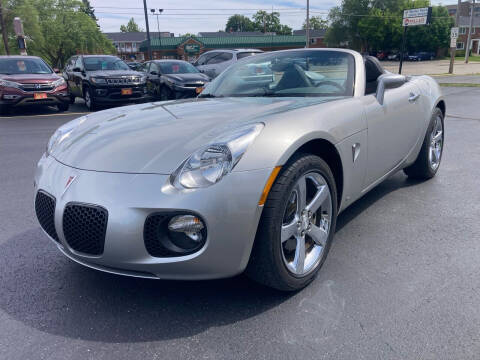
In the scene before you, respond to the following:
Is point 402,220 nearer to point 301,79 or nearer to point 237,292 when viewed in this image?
point 301,79

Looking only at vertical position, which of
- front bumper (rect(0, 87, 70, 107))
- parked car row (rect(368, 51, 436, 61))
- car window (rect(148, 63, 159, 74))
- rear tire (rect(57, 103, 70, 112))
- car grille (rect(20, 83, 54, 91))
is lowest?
parked car row (rect(368, 51, 436, 61))

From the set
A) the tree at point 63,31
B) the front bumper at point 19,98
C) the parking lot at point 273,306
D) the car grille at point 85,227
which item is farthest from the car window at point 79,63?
the tree at point 63,31

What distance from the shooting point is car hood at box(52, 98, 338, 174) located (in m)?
2.09

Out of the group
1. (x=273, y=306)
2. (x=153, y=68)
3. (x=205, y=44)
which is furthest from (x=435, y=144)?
(x=205, y=44)

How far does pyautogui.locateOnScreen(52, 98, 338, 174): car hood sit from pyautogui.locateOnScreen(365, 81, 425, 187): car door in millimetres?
429

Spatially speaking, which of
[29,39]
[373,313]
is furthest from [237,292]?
[29,39]

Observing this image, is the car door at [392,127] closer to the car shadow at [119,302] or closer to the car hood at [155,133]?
the car hood at [155,133]

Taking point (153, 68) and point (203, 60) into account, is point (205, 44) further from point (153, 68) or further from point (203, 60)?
point (153, 68)

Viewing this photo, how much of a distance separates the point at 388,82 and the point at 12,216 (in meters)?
3.28

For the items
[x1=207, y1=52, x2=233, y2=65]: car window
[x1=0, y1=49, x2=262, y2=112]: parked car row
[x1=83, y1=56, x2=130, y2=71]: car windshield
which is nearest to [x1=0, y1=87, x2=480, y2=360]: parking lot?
[x1=0, y1=49, x2=262, y2=112]: parked car row

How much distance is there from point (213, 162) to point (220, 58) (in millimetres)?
13082

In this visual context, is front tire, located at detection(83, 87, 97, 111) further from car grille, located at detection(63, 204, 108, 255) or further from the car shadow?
car grille, located at detection(63, 204, 108, 255)

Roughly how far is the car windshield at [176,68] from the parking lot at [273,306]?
32.3 ft

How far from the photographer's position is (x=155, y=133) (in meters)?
2.35
